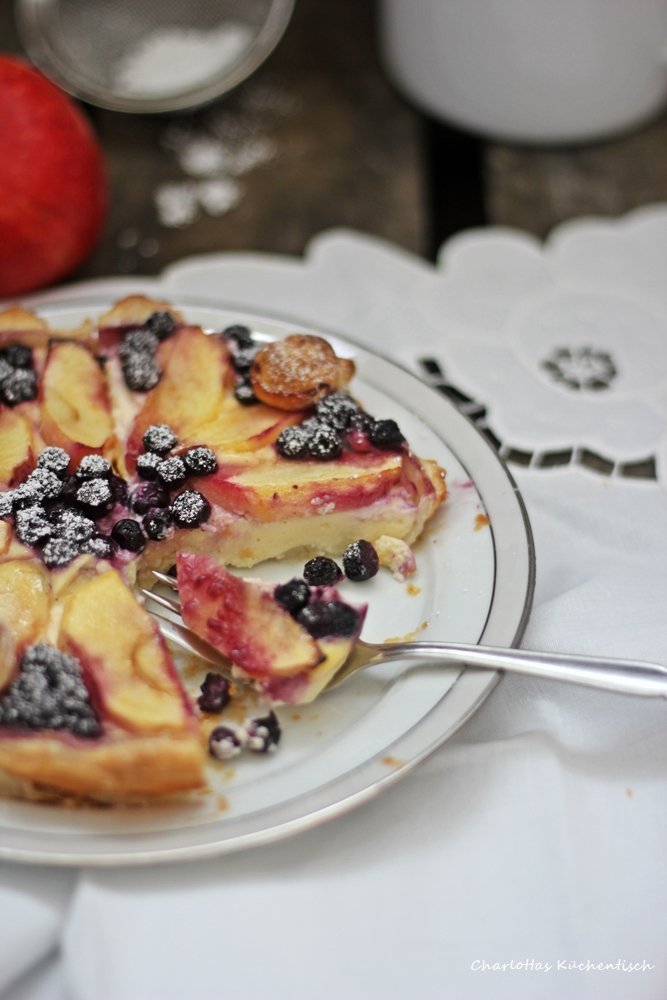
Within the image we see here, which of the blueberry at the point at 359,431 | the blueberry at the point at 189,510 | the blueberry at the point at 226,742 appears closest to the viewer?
the blueberry at the point at 226,742

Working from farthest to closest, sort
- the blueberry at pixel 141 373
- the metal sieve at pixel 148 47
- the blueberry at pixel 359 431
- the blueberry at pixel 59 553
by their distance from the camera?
the metal sieve at pixel 148 47
the blueberry at pixel 141 373
the blueberry at pixel 359 431
the blueberry at pixel 59 553

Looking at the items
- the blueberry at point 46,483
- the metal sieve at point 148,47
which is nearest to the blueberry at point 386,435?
the blueberry at point 46,483

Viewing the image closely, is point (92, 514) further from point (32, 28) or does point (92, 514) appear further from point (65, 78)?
point (32, 28)

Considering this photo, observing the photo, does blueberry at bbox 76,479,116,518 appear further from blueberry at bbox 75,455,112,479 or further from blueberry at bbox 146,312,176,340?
blueberry at bbox 146,312,176,340

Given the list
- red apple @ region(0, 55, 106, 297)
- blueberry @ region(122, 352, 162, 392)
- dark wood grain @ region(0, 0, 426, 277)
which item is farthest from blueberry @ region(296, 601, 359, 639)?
dark wood grain @ region(0, 0, 426, 277)

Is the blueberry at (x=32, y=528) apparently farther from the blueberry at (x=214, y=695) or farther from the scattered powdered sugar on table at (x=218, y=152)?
the scattered powdered sugar on table at (x=218, y=152)

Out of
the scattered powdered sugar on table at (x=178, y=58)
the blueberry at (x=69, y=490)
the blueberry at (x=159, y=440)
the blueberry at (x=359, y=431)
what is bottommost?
the blueberry at (x=69, y=490)

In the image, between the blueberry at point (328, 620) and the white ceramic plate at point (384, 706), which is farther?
the blueberry at point (328, 620)

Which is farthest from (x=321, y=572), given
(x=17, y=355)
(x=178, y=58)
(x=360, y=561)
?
(x=178, y=58)
